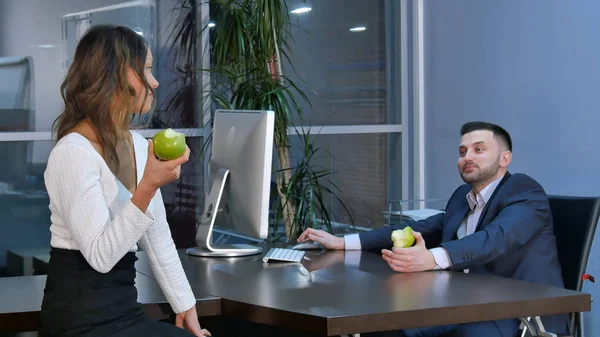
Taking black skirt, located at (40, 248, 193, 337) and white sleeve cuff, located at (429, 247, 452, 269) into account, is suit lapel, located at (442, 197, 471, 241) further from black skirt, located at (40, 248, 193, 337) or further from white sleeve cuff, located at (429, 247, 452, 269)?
black skirt, located at (40, 248, 193, 337)

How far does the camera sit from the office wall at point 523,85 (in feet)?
14.5

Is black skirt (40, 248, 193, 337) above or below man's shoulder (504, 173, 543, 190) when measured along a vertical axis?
below

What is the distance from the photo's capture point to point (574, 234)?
3166 mm

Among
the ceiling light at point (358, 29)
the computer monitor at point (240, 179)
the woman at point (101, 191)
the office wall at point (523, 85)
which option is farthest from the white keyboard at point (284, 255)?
the ceiling light at point (358, 29)

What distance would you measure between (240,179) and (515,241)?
1.05 m

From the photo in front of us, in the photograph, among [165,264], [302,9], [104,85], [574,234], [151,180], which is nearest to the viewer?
[151,180]

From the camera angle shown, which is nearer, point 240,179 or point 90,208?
point 90,208

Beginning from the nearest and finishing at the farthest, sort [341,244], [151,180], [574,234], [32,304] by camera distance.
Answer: [151,180] → [32,304] → [574,234] → [341,244]

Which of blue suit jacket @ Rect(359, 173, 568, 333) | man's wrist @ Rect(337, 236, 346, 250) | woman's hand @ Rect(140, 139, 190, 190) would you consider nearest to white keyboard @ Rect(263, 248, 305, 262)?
man's wrist @ Rect(337, 236, 346, 250)

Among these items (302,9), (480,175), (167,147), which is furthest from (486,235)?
(302,9)

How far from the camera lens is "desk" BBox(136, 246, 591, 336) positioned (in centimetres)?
227

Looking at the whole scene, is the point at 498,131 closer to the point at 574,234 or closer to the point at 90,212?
the point at 574,234

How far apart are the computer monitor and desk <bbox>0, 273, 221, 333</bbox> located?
56 centimetres

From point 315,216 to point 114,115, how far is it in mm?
3225
